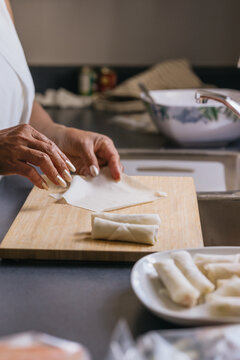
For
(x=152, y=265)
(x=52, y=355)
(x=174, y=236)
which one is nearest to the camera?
(x=52, y=355)

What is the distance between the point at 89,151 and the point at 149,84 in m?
1.39

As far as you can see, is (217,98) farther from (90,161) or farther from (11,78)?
(11,78)

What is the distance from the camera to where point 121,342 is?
1.82 feet

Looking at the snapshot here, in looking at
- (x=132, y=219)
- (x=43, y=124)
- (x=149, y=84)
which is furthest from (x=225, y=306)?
(x=149, y=84)

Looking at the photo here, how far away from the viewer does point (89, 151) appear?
1394mm

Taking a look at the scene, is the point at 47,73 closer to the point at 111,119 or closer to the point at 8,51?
the point at 111,119

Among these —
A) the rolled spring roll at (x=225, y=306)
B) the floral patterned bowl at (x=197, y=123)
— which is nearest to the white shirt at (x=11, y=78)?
the floral patterned bowl at (x=197, y=123)

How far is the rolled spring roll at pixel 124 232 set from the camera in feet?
3.19

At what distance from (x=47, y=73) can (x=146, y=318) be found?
240 cm

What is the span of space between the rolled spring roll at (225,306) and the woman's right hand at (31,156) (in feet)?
1.71

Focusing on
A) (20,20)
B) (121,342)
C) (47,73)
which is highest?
(121,342)

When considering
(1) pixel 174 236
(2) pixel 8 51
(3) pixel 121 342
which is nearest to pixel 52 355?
(3) pixel 121 342

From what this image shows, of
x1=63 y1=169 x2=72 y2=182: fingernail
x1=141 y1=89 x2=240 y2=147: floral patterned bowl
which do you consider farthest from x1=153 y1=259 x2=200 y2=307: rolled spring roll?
x1=141 y1=89 x2=240 y2=147: floral patterned bowl

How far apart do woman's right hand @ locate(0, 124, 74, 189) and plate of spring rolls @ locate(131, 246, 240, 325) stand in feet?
1.22
